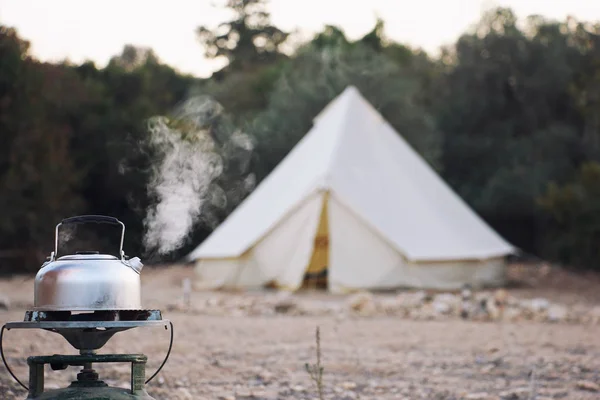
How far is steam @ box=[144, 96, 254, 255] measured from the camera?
977 centimetres

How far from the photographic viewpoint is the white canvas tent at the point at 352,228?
13.3 meters

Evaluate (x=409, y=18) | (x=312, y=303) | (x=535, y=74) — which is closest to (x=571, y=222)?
(x=535, y=74)

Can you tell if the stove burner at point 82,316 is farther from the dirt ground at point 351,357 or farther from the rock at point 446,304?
the rock at point 446,304

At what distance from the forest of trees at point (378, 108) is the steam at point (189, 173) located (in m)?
0.20

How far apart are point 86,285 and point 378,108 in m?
20.5

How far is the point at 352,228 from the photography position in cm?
1349

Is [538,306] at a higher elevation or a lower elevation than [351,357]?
higher

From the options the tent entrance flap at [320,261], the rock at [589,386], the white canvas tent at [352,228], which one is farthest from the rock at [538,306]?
the rock at [589,386]

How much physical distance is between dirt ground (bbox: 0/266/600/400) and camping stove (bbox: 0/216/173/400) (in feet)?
6.20

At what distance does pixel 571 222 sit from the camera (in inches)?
785

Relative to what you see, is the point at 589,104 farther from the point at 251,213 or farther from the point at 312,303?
the point at 312,303

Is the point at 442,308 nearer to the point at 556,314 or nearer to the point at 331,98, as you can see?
the point at 556,314

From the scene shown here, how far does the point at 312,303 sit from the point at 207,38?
66.3 ft

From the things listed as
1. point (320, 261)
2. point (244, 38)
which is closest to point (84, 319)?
point (320, 261)
